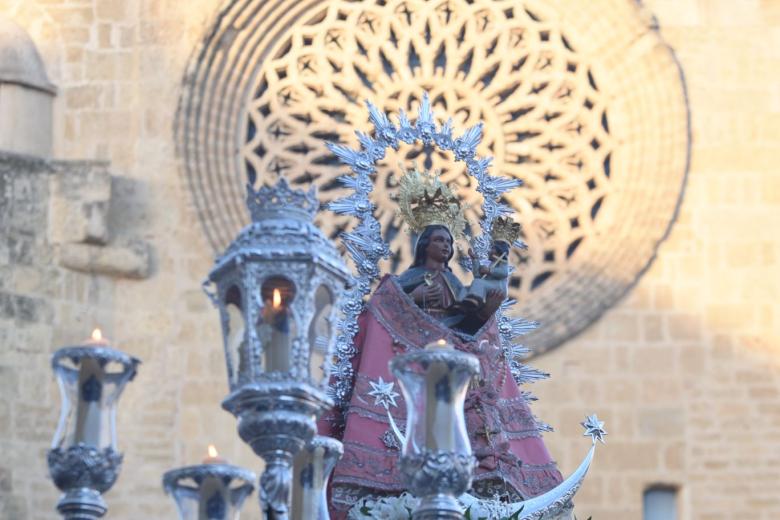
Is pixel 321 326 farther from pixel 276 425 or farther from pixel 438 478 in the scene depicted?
pixel 438 478

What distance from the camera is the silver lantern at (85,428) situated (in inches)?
356

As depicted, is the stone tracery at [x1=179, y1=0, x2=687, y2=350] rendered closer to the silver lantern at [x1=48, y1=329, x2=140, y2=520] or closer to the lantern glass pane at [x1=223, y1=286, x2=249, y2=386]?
the silver lantern at [x1=48, y1=329, x2=140, y2=520]

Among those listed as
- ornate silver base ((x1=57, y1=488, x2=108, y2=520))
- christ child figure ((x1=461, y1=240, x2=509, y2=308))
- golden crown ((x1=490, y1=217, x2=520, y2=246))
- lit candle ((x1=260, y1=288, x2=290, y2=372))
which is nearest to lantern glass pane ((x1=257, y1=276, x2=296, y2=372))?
lit candle ((x1=260, y1=288, x2=290, y2=372))

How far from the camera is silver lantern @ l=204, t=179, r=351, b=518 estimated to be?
8.65m

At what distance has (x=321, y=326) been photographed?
898cm

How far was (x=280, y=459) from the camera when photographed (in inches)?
341

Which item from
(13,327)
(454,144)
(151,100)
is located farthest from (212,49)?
(454,144)

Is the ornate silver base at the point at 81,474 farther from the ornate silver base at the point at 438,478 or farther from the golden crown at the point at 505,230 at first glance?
the golden crown at the point at 505,230

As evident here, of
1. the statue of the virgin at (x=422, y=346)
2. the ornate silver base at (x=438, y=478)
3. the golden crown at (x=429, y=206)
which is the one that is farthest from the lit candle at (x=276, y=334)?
the golden crown at (x=429, y=206)

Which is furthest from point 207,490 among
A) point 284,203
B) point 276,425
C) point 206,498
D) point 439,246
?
point 439,246

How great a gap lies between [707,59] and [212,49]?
11.7ft

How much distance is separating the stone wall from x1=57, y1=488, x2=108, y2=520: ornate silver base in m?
8.81

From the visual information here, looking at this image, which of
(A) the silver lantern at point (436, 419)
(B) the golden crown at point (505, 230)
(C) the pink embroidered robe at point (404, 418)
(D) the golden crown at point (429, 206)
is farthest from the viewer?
(B) the golden crown at point (505, 230)

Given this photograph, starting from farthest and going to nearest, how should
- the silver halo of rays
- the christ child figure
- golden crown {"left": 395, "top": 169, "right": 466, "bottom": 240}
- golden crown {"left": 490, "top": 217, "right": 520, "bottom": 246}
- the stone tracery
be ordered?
1. the stone tracery
2. the silver halo of rays
3. golden crown {"left": 490, "top": 217, "right": 520, "bottom": 246}
4. golden crown {"left": 395, "top": 169, "right": 466, "bottom": 240}
5. the christ child figure
